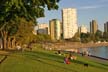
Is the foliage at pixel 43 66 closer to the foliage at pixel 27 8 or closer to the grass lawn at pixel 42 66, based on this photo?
the grass lawn at pixel 42 66

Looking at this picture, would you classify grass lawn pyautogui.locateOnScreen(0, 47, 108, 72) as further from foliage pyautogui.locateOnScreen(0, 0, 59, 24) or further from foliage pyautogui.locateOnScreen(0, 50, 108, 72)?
foliage pyautogui.locateOnScreen(0, 0, 59, 24)

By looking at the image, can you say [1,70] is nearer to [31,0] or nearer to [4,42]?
[31,0]

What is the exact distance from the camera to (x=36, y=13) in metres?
33.3

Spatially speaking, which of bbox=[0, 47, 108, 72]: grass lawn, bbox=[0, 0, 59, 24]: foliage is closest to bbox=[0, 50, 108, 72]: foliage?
bbox=[0, 47, 108, 72]: grass lawn

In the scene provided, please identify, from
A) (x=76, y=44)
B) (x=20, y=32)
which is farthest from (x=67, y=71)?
(x=76, y=44)

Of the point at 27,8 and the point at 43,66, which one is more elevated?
the point at 27,8

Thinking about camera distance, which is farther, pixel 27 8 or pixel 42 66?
pixel 27 8

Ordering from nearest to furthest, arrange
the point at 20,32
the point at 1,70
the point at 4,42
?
the point at 1,70 → the point at 4,42 → the point at 20,32

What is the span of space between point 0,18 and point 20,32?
98.3ft

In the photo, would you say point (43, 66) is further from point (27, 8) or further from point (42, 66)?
point (27, 8)

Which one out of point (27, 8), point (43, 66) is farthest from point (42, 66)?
point (27, 8)

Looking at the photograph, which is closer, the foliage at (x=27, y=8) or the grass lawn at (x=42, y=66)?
the grass lawn at (x=42, y=66)

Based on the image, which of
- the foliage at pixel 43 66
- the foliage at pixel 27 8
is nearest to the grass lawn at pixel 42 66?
the foliage at pixel 43 66

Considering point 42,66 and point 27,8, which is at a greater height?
point 27,8
